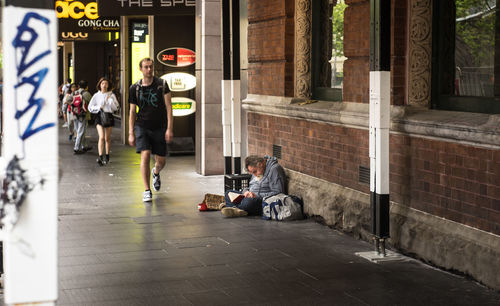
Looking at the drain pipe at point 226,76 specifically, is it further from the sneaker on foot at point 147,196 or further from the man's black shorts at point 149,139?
the sneaker on foot at point 147,196

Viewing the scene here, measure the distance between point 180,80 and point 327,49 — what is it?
9.01 meters

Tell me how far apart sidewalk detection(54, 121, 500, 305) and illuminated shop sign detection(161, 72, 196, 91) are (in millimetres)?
7820

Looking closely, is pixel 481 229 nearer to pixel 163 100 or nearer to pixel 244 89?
pixel 163 100

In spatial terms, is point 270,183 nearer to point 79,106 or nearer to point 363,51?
point 363,51

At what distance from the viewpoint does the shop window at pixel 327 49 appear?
10.2 meters

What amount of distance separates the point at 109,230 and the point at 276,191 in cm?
225

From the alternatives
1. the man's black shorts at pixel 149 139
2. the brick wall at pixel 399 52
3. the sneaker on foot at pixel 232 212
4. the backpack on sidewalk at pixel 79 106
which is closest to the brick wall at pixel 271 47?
the man's black shorts at pixel 149 139

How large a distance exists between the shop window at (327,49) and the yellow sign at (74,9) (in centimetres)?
1049

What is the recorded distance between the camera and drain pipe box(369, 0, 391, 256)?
7.52 metres

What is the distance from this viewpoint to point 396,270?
24.2 feet

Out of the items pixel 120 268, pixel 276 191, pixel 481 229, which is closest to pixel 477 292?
pixel 481 229

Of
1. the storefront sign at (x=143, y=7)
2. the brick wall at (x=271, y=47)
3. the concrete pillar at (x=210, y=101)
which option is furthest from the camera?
the storefront sign at (x=143, y=7)

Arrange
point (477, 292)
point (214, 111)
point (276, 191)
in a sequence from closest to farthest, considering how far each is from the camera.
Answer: point (477, 292), point (276, 191), point (214, 111)

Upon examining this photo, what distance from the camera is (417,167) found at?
25.8 feet
